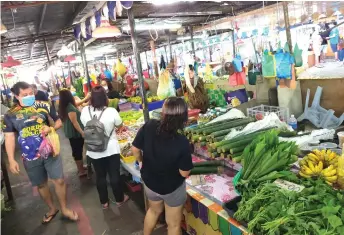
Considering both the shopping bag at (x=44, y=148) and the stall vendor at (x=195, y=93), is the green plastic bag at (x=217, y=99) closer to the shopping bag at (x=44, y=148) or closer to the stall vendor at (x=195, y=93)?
the stall vendor at (x=195, y=93)

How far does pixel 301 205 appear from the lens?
1.94 m

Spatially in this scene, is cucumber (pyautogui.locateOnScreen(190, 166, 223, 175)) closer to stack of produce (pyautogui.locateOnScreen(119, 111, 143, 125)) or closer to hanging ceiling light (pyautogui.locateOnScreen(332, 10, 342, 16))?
stack of produce (pyautogui.locateOnScreen(119, 111, 143, 125))

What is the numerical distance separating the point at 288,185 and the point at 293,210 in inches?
16.0

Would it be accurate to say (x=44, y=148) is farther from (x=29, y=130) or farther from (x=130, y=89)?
(x=130, y=89)

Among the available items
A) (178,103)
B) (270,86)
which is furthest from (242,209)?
(270,86)

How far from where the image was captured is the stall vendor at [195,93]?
202 inches

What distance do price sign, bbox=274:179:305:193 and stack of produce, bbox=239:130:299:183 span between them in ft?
0.18

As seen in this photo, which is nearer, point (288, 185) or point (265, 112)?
point (288, 185)

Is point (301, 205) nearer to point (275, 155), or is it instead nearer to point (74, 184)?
point (275, 155)

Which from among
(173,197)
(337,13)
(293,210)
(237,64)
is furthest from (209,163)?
(337,13)

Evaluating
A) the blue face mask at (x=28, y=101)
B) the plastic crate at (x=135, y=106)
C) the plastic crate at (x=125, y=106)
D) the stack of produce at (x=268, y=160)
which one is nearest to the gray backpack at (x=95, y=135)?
the blue face mask at (x=28, y=101)

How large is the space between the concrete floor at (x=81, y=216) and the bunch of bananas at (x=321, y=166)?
1855 millimetres

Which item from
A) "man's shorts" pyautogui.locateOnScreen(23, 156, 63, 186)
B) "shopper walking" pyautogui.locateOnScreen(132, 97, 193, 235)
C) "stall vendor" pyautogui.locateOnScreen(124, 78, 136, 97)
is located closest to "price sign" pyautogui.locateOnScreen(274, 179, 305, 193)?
"shopper walking" pyautogui.locateOnScreen(132, 97, 193, 235)

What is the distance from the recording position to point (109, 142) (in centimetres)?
390
